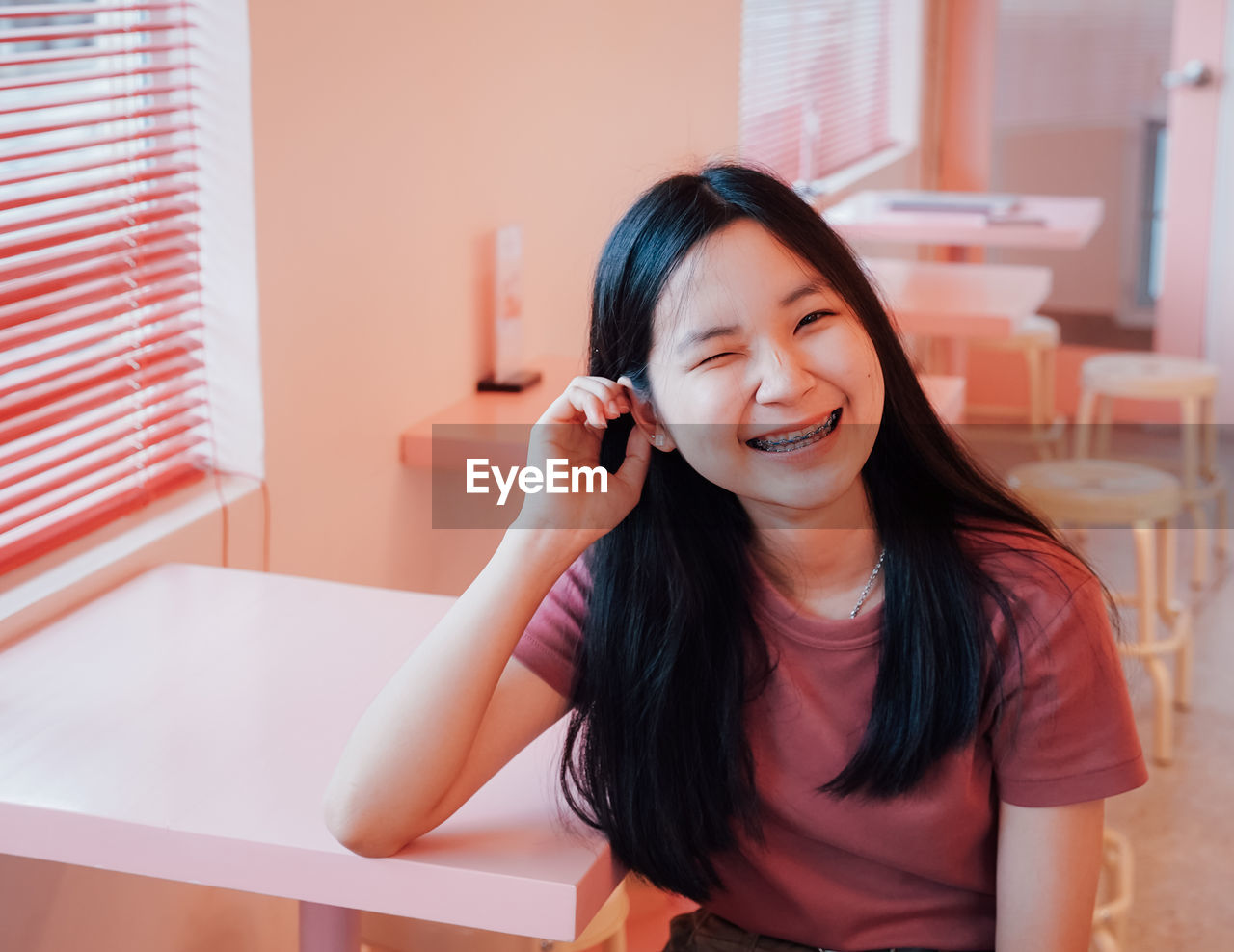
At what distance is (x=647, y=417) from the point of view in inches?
→ 41.3

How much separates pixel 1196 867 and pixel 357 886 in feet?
5.48

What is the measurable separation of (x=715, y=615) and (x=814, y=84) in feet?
10.1

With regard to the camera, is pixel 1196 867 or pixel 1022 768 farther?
pixel 1196 867

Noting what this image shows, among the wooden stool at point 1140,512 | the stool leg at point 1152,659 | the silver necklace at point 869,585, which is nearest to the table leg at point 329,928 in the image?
the silver necklace at point 869,585

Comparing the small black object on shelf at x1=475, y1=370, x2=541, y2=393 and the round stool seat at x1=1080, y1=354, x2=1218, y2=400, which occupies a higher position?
the small black object on shelf at x1=475, y1=370, x2=541, y2=393

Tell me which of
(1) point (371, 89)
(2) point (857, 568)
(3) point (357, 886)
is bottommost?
Result: (3) point (357, 886)

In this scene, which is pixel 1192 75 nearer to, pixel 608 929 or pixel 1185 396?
pixel 1185 396

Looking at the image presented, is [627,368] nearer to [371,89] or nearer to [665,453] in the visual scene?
[665,453]

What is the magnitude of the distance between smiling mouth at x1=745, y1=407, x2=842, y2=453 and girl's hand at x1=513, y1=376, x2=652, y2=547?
0.11 m

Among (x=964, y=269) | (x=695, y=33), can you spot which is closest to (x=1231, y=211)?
(x=964, y=269)

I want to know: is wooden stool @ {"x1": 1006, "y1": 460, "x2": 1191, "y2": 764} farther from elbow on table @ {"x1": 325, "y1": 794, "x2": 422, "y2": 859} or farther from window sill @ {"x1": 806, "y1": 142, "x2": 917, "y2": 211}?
elbow on table @ {"x1": 325, "y1": 794, "x2": 422, "y2": 859}

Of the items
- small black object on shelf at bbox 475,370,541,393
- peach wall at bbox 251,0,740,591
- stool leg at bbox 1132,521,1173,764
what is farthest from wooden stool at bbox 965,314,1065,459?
small black object on shelf at bbox 475,370,541,393

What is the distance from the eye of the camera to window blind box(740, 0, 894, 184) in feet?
11.2

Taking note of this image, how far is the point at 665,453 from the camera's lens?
1.11m
